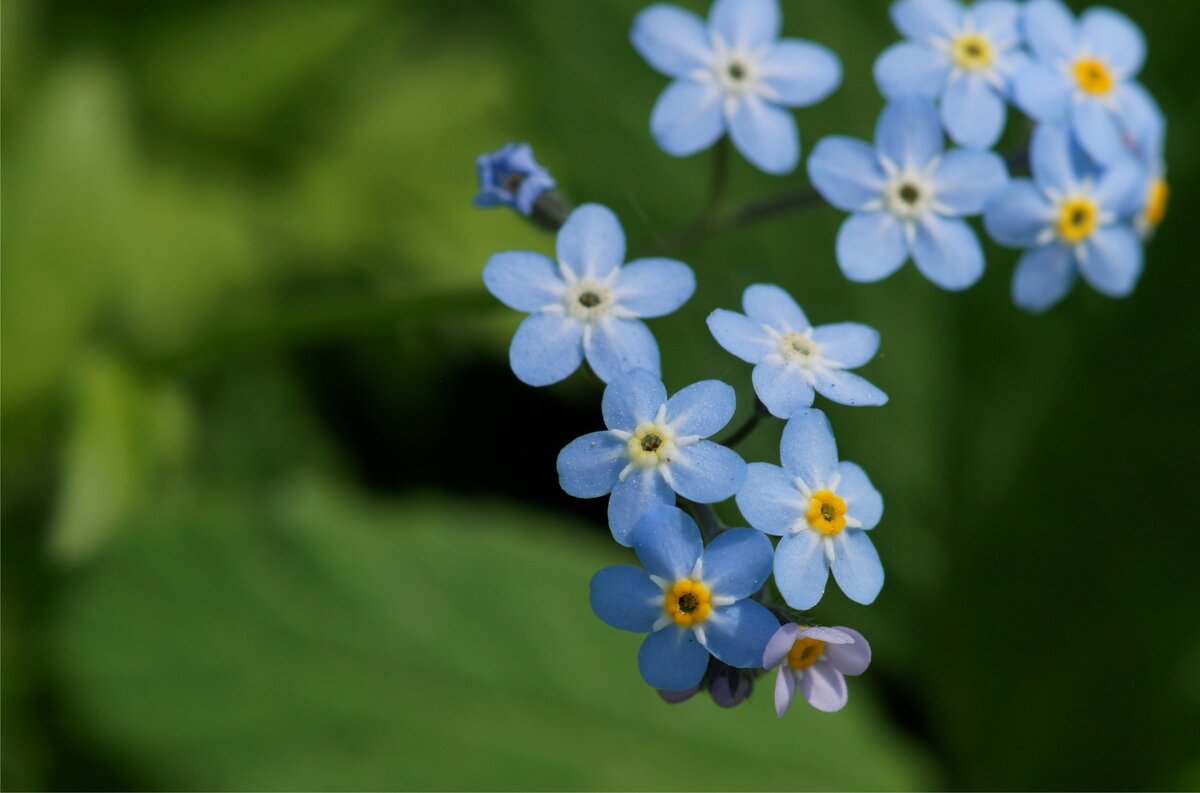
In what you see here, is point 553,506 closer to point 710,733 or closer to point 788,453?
point 710,733

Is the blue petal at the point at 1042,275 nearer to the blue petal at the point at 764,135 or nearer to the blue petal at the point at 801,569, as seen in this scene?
the blue petal at the point at 764,135

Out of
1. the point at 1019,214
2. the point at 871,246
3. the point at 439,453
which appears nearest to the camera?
the point at 871,246

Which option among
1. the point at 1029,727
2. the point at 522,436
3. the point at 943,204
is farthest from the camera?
the point at 1029,727

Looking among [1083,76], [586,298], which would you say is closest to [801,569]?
[586,298]

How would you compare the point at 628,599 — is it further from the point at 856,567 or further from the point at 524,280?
the point at 524,280

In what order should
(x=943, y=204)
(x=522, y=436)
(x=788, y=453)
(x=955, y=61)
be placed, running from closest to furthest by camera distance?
(x=788, y=453) → (x=943, y=204) → (x=955, y=61) → (x=522, y=436)

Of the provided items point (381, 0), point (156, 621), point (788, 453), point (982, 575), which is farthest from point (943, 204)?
point (381, 0)
